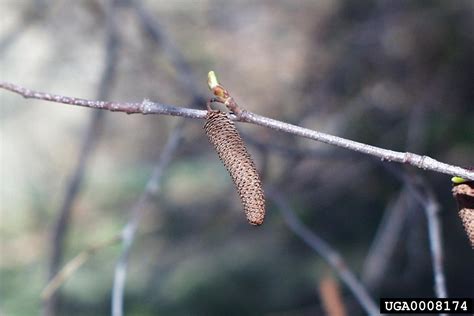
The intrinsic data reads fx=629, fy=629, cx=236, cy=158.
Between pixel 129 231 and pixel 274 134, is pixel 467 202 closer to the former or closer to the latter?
pixel 129 231

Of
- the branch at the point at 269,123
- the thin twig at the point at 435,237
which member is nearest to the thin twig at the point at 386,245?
the thin twig at the point at 435,237

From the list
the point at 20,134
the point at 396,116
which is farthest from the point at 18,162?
the point at 396,116

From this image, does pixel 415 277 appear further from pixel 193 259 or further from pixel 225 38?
pixel 225 38

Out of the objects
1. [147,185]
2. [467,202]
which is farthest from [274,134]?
[467,202]

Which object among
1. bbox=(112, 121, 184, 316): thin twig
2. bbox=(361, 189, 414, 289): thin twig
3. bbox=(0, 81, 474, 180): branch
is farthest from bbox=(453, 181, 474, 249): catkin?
bbox=(361, 189, 414, 289): thin twig

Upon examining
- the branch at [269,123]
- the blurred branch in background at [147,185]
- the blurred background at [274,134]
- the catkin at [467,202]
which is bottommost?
the catkin at [467,202]

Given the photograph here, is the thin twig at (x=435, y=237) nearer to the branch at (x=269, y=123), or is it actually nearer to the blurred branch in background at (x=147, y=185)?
the branch at (x=269, y=123)
